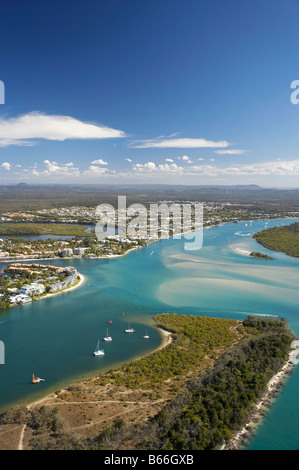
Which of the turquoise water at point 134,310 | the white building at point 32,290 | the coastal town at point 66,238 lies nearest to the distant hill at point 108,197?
the coastal town at point 66,238

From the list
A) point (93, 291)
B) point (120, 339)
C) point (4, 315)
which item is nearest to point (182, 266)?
point (93, 291)

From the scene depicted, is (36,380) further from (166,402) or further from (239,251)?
(239,251)

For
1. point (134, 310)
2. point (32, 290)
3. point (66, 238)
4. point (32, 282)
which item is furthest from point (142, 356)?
point (66, 238)

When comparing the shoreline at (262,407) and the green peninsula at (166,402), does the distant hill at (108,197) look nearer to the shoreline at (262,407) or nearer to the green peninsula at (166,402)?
the green peninsula at (166,402)

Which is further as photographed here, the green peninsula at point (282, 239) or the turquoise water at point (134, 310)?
the green peninsula at point (282, 239)

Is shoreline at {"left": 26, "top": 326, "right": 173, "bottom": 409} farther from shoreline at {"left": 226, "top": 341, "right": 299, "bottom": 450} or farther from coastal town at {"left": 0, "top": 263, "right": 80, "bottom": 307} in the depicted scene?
coastal town at {"left": 0, "top": 263, "right": 80, "bottom": 307}
